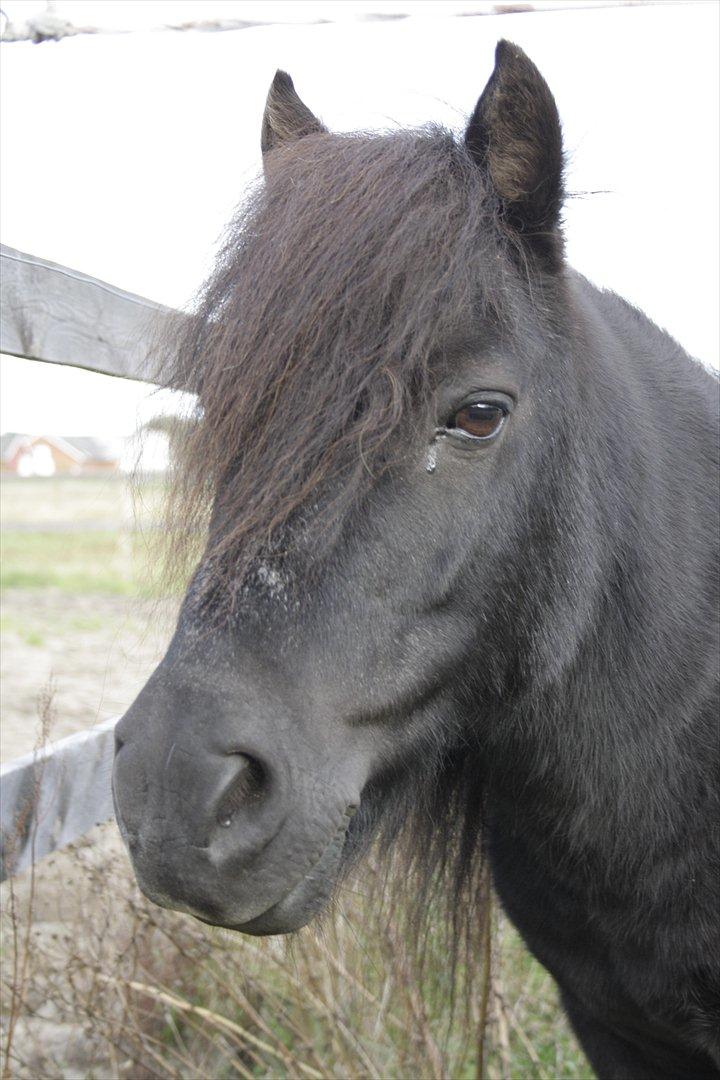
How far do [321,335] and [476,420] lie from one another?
1.05ft

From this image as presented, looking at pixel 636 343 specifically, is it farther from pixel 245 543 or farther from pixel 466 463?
pixel 245 543

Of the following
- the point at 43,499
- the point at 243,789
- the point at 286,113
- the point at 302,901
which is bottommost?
the point at 43,499

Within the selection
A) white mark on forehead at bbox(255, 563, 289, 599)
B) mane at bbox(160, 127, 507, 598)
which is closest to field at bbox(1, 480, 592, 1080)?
mane at bbox(160, 127, 507, 598)

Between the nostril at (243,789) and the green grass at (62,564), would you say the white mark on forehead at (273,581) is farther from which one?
the green grass at (62,564)

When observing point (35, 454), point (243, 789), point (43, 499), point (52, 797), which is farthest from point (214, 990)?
point (43, 499)

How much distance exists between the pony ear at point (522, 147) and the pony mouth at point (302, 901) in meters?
1.21

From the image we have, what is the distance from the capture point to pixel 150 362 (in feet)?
8.28

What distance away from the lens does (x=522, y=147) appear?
1.97m

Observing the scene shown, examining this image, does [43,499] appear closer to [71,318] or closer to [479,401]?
[71,318]

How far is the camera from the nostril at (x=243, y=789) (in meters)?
1.50

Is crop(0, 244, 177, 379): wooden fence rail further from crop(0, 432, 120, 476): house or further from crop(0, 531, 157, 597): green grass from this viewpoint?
crop(0, 531, 157, 597): green grass

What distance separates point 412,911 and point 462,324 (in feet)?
5.62

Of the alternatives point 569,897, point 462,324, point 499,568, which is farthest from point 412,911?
point 462,324

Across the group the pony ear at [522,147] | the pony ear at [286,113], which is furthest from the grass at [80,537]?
the pony ear at [522,147]
